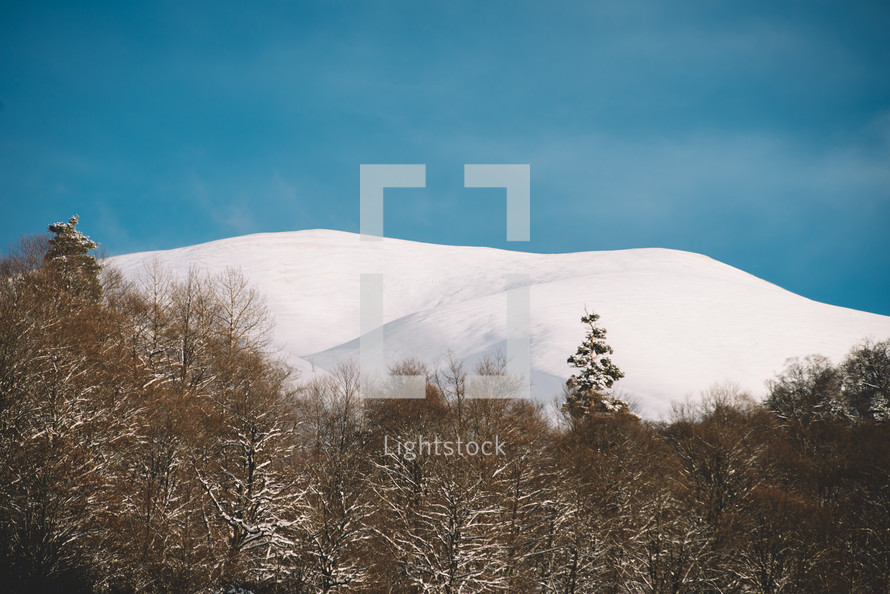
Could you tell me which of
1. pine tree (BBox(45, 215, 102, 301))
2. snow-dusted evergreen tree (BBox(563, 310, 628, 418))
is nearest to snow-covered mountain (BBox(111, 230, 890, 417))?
snow-dusted evergreen tree (BBox(563, 310, 628, 418))

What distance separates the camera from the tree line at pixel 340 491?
25.3 metres

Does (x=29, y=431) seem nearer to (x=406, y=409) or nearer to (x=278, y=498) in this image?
(x=278, y=498)

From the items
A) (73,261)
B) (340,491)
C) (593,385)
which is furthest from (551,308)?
(340,491)

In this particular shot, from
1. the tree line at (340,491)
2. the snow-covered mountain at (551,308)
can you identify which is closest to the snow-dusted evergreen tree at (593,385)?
the tree line at (340,491)

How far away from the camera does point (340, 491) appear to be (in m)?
27.5

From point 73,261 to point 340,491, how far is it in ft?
114

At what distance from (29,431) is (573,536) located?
897 inches

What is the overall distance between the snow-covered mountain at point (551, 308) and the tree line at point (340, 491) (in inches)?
1394

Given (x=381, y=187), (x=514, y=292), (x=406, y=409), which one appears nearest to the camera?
(x=381, y=187)

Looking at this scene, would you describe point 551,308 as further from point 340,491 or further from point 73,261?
point 340,491

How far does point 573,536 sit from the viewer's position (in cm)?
2975

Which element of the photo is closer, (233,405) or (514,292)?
(233,405)

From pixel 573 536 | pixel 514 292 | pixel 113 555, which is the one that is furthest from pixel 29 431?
pixel 514 292

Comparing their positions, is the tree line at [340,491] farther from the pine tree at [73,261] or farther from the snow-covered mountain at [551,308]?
the snow-covered mountain at [551,308]
